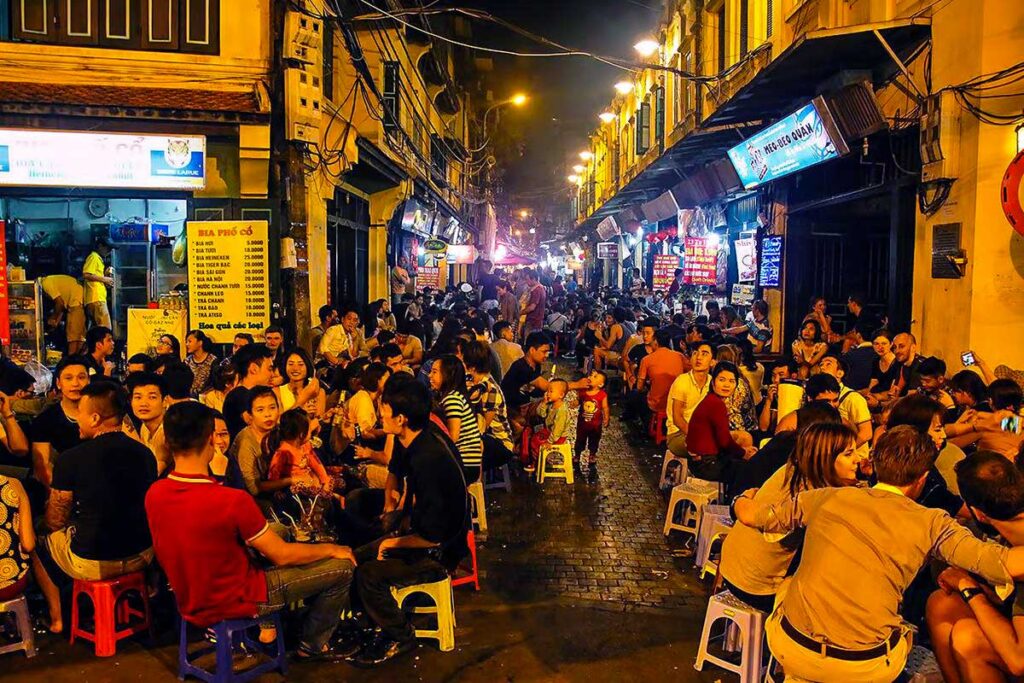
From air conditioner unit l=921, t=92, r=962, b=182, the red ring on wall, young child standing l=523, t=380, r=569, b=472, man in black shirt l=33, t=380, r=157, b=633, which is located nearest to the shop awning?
young child standing l=523, t=380, r=569, b=472

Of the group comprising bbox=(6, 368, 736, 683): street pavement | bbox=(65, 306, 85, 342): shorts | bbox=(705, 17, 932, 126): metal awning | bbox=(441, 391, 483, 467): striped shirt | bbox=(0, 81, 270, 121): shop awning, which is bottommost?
bbox=(6, 368, 736, 683): street pavement

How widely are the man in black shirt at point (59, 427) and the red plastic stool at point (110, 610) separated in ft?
3.93

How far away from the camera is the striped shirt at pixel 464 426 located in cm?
673

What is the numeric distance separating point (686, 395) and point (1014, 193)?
3.55m

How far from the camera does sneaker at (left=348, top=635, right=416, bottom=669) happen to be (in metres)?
4.97

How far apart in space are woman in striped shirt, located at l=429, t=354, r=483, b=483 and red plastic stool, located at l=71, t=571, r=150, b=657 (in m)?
2.54

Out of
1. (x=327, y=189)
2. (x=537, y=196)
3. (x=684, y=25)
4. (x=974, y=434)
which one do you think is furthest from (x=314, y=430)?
(x=537, y=196)

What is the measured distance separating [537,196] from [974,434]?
88.1m

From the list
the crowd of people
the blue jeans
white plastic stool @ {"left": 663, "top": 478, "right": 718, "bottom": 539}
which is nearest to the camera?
the crowd of people

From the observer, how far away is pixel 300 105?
34.8 ft

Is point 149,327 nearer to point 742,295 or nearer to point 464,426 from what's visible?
point 464,426

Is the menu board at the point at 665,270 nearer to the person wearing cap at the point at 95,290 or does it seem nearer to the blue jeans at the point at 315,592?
the person wearing cap at the point at 95,290

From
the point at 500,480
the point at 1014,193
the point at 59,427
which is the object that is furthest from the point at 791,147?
the point at 59,427

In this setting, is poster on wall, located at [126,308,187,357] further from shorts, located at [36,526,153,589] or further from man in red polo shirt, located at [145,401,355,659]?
man in red polo shirt, located at [145,401,355,659]
